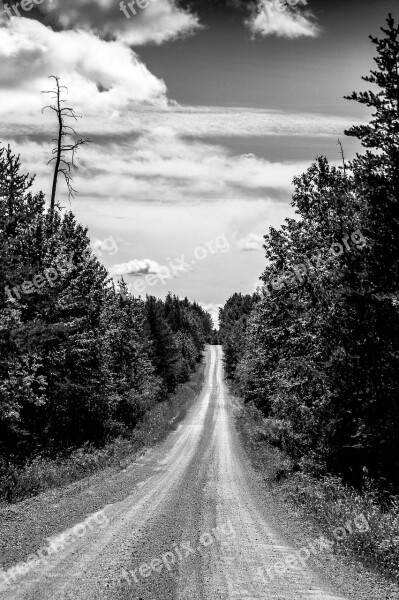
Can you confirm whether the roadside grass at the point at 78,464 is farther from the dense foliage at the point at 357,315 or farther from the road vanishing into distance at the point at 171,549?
the dense foliage at the point at 357,315

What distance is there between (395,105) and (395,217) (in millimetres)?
2950

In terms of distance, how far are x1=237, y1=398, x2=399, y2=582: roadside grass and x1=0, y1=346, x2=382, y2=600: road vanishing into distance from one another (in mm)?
1036

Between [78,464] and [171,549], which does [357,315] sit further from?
[78,464]

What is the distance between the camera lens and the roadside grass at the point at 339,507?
7.91m

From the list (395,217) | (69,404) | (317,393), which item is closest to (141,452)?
(69,404)

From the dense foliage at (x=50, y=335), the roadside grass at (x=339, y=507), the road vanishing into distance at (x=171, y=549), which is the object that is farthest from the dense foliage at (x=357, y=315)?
the dense foliage at (x=50, y=335)

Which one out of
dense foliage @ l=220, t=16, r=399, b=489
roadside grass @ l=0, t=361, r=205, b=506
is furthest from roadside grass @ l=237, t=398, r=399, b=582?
roadside grass @ l=0, t=361, r=205, b=506

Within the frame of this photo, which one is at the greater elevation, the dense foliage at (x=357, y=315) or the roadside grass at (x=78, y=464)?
the dense foliage at (x=357, y=315)

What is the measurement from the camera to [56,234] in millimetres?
18812

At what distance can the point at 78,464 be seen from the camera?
60.3 ft

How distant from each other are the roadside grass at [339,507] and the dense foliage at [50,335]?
9030 mm

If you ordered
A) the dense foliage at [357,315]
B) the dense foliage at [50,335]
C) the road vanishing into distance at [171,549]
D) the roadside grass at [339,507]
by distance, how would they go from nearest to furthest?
the road vanishing into distance at [171,549] < the roadside grass at [339,507] < the dense foliage at [357,315] < the dense foliage at [50,335]

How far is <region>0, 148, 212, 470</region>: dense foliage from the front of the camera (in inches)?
517

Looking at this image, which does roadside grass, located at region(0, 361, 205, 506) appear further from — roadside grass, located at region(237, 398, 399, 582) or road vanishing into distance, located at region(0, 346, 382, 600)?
roadside grass, located at region(237, 398, 399, 582)
